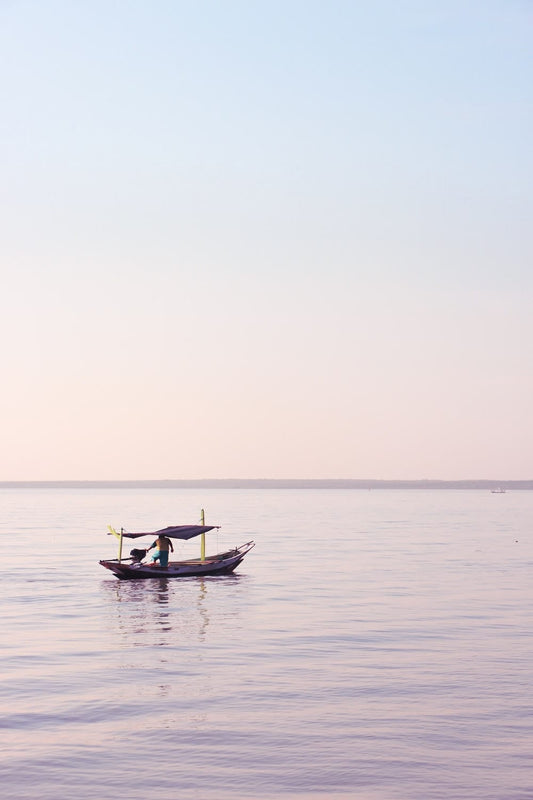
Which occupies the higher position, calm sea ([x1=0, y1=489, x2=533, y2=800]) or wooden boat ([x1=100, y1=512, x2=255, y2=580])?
wooden boat ([x1=100, y1=512, x2=255, y2=580])

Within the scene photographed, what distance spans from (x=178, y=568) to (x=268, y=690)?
98.2ft

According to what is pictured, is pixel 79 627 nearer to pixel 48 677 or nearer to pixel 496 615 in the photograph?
pixel 48 677

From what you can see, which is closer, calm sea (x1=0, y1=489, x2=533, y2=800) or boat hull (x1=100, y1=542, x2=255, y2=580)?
calm sea (x1=0, y1=489, x2=533, y2=800)

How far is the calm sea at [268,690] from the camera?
16547 millimetres

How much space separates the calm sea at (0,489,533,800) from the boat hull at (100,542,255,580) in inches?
35.9

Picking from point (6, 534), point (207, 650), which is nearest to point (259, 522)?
point (6, 534)

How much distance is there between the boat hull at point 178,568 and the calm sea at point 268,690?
35.9 inches

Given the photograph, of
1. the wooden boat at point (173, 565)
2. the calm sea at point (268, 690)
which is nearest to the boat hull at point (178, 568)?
the wooden boat at point (173, 565)

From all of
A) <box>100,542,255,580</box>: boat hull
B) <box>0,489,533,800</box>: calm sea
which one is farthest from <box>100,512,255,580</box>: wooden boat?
<box>0,489,533,800</box>: calm sea

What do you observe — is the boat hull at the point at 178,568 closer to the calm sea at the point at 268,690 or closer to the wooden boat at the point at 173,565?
the wooden boat at the point at 173,565

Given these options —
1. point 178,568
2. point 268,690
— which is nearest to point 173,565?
point 178,568

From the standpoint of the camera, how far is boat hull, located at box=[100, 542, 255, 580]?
5091 cm

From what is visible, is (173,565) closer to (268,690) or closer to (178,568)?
(178,568)

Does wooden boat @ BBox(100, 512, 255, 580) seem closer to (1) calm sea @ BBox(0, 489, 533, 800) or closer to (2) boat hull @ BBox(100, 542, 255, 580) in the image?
(2) boat hull @ BBox(100, 542, 255, 580)
